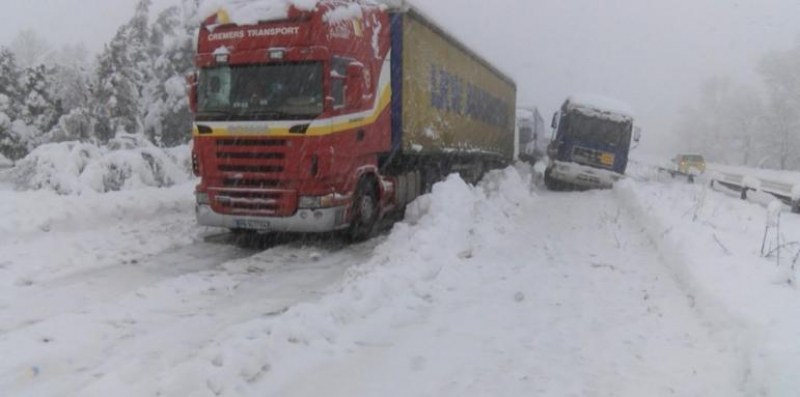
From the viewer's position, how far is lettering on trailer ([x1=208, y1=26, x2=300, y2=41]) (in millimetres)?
9047

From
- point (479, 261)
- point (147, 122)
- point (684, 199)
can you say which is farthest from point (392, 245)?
point (147, 122)

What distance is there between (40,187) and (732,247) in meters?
13.1

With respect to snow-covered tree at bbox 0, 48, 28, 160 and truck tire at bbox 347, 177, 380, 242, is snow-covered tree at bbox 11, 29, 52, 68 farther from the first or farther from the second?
truck tire at bbox 347, 177, 380, 242

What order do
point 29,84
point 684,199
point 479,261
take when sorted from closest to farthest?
1. point 479,261
2. point 684,199
3. point 29,84

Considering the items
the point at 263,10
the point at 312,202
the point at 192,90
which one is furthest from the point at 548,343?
the point at 192,90

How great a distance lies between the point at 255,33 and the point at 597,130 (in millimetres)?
14716

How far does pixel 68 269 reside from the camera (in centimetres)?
753

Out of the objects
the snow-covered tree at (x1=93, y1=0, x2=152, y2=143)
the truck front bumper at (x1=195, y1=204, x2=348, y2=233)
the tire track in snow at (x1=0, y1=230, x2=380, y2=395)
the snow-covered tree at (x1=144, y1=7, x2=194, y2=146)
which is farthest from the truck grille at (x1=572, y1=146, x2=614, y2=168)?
the snow-covered tree at (x1=93, y1=0, x2=152, y2=143)

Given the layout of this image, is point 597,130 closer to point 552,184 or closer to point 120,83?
point 552,184

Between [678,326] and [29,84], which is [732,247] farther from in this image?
[29,84]

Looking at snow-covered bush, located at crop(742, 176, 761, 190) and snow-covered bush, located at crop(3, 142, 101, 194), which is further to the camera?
snow-covered bush, located at crop(742, 176, 761, 190)

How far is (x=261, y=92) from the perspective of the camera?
910 centimetres

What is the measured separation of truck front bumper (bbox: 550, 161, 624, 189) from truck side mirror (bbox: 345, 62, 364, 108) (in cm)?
1313

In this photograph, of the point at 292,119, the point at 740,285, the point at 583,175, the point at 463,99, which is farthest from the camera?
the point at 583,175
